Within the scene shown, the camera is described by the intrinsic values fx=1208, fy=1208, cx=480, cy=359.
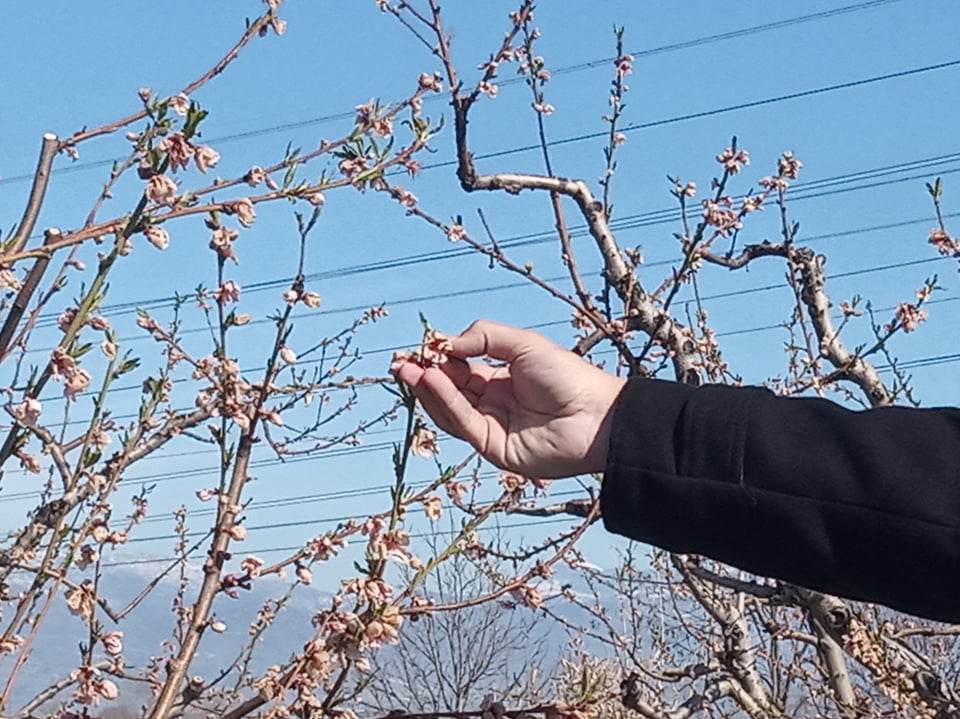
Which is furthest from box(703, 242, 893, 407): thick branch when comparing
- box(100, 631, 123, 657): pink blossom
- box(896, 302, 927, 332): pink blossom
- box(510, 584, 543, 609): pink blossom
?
box(100, 631, 123, 657): pink blossom

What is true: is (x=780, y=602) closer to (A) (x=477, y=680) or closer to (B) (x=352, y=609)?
(B) (x=352, y=609)

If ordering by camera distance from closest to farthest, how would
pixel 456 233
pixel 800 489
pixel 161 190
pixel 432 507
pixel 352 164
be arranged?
pixel 800 489 → pixel 161 190 → pixel 432 507 → pixel 352 164 → pixel 456 233

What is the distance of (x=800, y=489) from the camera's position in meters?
1.18

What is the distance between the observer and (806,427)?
4.04ft

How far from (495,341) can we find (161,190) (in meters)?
0.40

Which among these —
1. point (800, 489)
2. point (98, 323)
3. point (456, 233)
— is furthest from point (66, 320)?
point (456, 233)

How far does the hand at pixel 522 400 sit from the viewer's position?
1.33 metres

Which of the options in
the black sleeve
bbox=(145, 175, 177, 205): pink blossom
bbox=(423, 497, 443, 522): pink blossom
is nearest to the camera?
the black sleeve

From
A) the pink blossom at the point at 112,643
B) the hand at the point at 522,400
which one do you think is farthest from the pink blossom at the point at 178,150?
the pink blossom at the point at 112,643

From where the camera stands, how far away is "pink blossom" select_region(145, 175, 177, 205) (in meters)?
1.31

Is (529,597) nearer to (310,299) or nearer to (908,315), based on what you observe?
(310,299)

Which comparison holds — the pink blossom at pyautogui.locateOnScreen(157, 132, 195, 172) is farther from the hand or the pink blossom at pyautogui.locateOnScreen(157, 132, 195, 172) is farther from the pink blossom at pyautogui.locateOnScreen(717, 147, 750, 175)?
the pink blossom at pyautogui.locateOnScreen(717, 147, 750, 175)

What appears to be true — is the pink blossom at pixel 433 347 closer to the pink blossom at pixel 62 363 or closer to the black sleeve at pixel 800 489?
the black sleeve at pixel 800 489

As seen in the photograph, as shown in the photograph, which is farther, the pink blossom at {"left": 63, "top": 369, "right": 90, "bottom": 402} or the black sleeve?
the pink blossom at {"left": 63, "top": 369, "right": 90, "bottom": 402}
